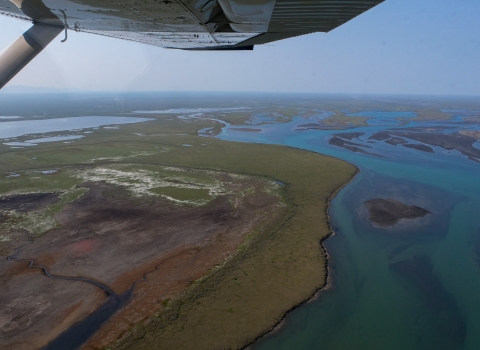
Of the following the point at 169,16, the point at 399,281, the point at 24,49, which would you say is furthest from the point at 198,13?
the point at 399,281

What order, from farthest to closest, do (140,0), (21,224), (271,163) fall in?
(271,163) → (21,224) → (140,0)

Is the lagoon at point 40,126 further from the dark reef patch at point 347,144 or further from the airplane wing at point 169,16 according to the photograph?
the airplane wing at point 169,16

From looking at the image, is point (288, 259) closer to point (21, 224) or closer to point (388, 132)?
point (21, 224)

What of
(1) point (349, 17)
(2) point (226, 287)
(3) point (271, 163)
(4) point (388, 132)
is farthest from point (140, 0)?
(4) point (388, 132)

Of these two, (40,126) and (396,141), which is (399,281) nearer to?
(396,141)

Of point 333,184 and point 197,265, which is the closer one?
point 197,265

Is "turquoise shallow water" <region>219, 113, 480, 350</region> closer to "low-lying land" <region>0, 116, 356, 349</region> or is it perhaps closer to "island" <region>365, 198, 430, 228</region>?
"island" <region>365, 198, 430, 228</region>

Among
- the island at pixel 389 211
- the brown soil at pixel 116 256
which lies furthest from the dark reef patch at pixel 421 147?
the brown soil at pixel 116 256
